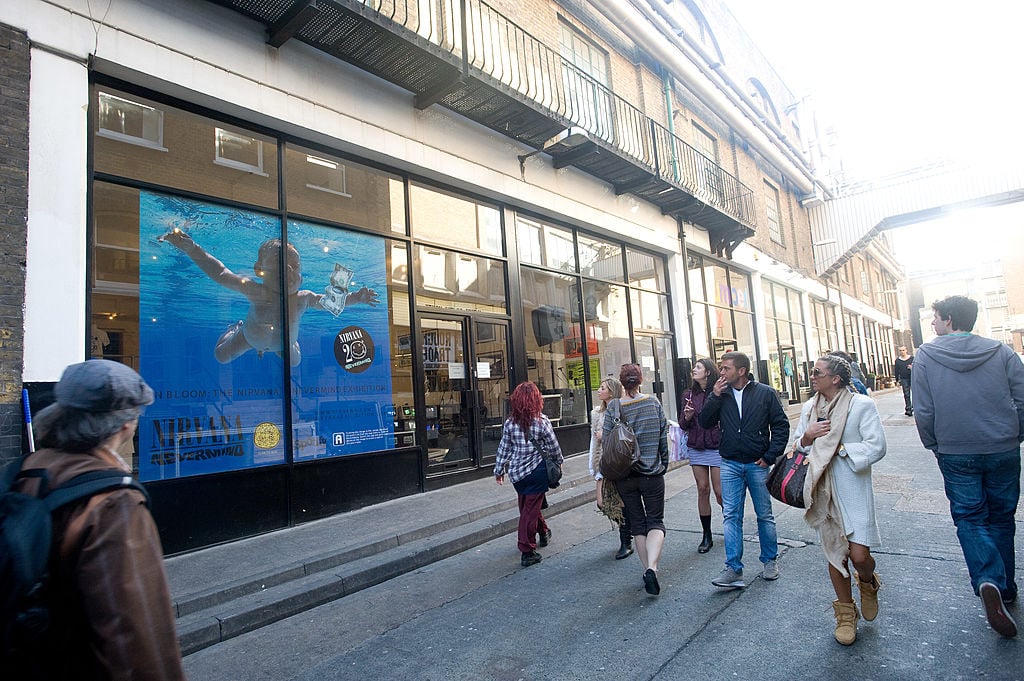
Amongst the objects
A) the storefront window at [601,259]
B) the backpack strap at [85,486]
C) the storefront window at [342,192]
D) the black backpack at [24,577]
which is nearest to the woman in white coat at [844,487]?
the backpack strap at [85,486]

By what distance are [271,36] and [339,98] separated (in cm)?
104

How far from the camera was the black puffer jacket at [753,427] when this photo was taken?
14.5 feet

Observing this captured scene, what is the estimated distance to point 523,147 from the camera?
1055 cm

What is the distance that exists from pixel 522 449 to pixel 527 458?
0.31 feet

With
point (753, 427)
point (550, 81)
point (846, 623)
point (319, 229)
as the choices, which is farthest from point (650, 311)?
point (846, 623)

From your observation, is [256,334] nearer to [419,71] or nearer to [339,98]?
[339,98]

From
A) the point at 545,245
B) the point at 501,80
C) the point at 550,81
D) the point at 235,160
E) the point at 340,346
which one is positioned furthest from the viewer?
the point at 545,245

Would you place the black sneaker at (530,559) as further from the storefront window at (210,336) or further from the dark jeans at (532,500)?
the storefront window at (210,336)

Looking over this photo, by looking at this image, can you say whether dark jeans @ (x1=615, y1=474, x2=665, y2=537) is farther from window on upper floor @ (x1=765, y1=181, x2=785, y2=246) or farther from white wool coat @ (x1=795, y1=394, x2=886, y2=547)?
window on upper floor @ (x1=765, y1=181, x2=785, y2=246)

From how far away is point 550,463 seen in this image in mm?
5547

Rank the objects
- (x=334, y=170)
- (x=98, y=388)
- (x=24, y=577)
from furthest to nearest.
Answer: (x=334, y=170)
(x=98, y=388)
(x=24, y=577)

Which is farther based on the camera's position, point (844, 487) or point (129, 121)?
point (129, 121)

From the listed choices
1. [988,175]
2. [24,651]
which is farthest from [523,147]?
[988,175]

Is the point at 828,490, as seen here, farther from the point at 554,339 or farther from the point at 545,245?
the point at 545,245
